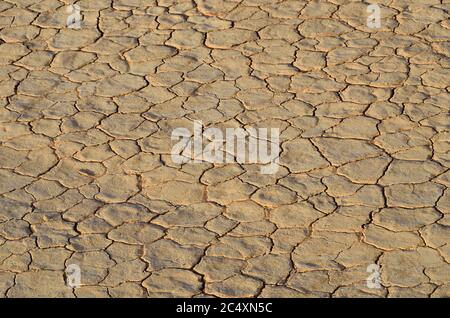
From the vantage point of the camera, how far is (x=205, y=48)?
614 centimetres

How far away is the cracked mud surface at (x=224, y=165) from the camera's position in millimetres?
4363

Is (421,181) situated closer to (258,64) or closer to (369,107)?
(369,107)

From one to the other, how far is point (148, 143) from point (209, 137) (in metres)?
0.32

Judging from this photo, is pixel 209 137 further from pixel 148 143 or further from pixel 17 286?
pixel 17 286

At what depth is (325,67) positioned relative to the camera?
587cm

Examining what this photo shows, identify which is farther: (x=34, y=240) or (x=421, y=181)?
(x=421, y=181)

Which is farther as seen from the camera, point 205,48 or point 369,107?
point 205,48

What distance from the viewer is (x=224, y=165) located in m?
5.06

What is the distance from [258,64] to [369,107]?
802mm

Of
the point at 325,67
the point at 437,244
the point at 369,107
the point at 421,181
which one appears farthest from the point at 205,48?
the point at 437,244

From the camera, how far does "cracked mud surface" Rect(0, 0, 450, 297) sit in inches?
172
